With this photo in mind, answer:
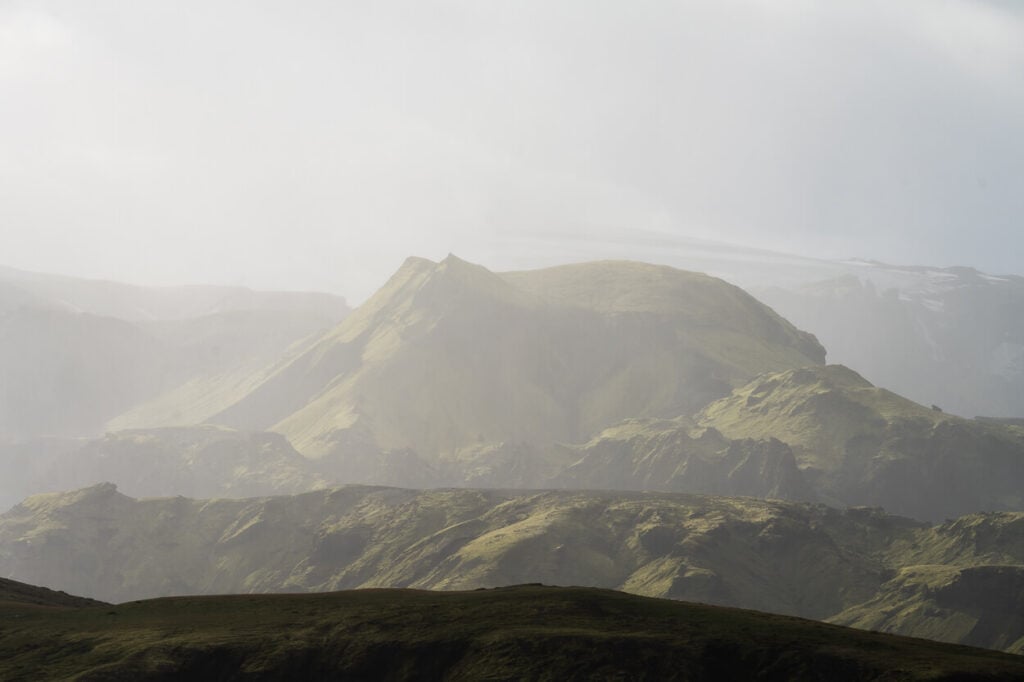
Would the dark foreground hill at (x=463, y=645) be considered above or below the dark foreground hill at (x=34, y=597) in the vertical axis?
above

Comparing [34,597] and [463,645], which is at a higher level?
[463,645]

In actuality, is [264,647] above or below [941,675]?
below

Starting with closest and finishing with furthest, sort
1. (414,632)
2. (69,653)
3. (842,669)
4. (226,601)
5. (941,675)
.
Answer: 1. (941,675)
2. (842,669)
3. (69,653)
4. (414,632)
5. (226,601)

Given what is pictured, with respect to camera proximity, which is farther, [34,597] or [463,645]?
[34,597]

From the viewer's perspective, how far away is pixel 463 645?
14575 cm

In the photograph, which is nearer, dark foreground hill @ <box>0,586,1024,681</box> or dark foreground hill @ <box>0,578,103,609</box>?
dark foreground hill @ <box>0,586,1024,681</box>

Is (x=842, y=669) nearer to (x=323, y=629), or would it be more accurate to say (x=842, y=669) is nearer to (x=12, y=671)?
(x=323, y=629)

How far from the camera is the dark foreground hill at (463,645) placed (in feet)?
443

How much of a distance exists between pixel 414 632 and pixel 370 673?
30.3ft

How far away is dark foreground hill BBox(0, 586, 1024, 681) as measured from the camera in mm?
135125

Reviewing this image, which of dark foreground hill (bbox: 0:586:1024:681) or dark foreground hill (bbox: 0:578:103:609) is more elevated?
dark foreground hill (bbox: 0:586:1024:681)

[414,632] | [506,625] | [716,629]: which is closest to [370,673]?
[414,632]

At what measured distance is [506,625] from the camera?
151000 mm

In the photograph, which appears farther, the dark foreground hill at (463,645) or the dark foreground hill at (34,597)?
the dark foreground hill at (34,597)
